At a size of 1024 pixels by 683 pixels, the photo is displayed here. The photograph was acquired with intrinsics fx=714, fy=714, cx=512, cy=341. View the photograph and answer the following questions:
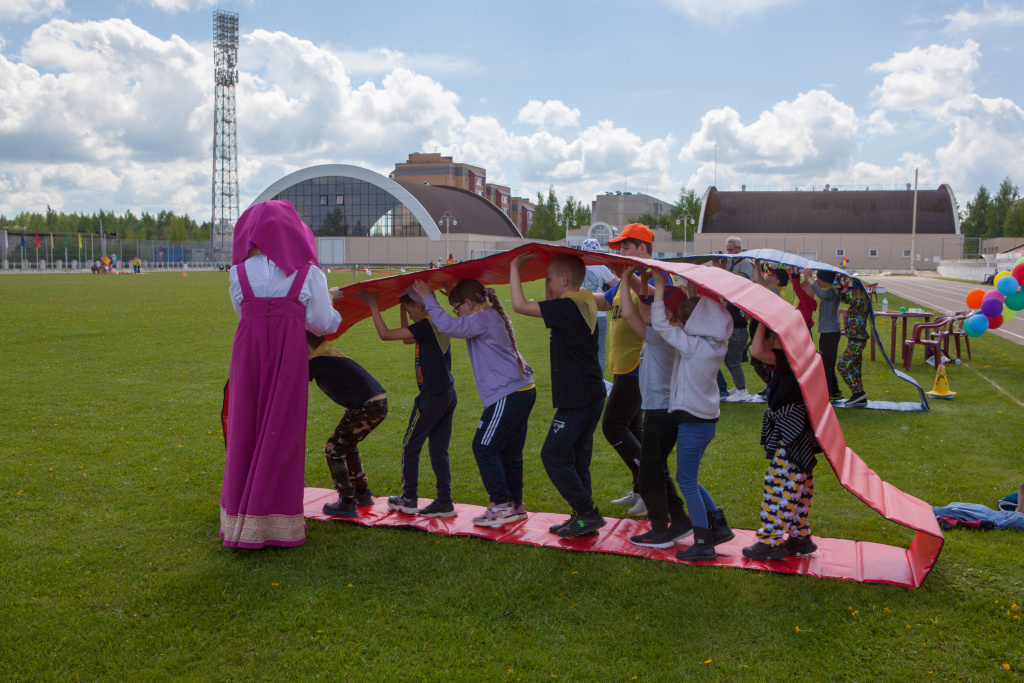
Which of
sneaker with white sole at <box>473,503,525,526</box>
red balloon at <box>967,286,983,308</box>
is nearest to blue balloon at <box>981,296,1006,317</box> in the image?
red balloon at <box>967,286,983,308</box>

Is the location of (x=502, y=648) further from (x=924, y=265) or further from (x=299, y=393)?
(x=924, y=265)

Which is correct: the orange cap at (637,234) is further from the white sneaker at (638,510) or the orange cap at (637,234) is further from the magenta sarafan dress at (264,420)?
the magenta sarafan dress at (264,420)

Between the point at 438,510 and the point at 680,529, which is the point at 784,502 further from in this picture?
the point at 438,510

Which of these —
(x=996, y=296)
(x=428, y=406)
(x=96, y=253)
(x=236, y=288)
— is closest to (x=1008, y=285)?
(x=996, y=296)

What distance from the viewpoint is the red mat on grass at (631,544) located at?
4.41m

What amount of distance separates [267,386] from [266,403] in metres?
0.11

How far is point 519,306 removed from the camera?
4590mm

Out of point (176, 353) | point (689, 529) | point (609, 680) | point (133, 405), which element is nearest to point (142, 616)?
point (609, 680)

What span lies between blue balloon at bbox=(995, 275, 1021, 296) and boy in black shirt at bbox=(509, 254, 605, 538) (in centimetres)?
708

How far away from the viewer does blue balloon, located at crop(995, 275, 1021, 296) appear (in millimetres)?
9023

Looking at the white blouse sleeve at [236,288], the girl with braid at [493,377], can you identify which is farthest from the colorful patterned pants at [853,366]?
Result: the white blouse sleeve at [236,288]

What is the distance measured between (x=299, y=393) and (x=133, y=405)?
5757 millimetres

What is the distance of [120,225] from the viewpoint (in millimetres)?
130625

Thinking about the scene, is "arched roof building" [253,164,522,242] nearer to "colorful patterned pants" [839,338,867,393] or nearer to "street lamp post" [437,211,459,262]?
"street lamp post" [437,211,459,262]
